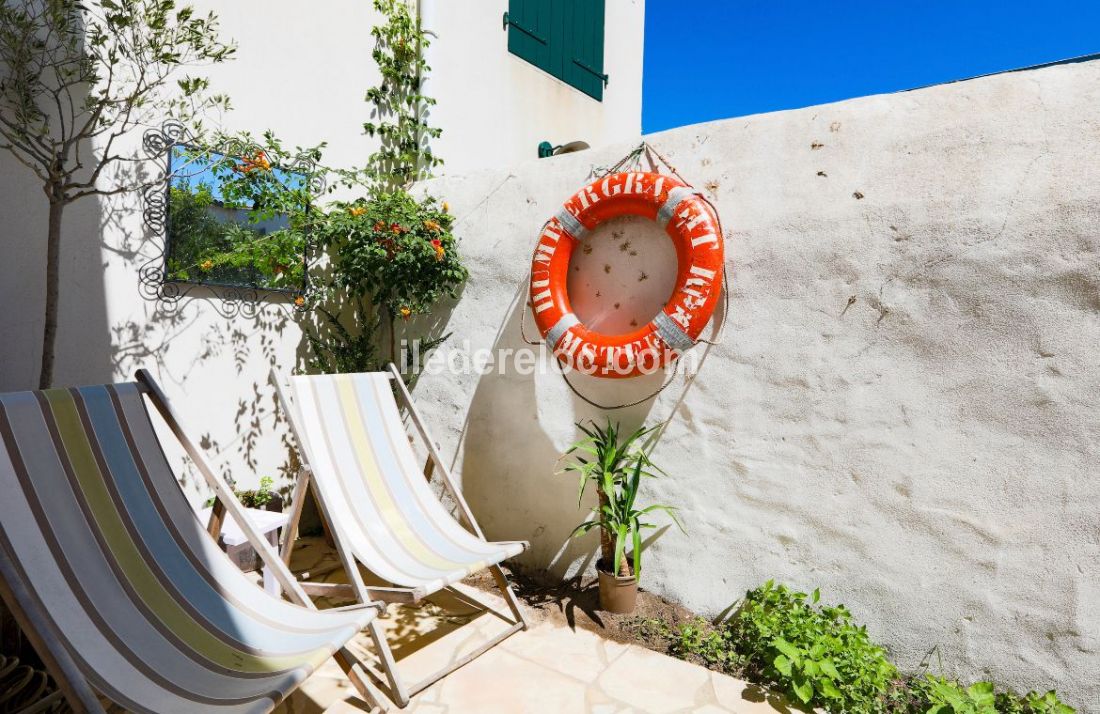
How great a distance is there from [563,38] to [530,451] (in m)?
3.63

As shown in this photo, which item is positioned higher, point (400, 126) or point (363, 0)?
point (363, 0)

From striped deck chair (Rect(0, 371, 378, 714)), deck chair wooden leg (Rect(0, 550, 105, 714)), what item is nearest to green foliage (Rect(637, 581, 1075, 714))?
striped deck chair (Rect(0, 371, 378, 714))

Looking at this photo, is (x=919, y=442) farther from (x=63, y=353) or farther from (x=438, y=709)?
(x=63, y=353)

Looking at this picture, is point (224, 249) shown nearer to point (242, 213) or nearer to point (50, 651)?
point (242, 213)

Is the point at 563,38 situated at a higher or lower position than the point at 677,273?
higher

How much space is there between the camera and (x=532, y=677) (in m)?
2.13

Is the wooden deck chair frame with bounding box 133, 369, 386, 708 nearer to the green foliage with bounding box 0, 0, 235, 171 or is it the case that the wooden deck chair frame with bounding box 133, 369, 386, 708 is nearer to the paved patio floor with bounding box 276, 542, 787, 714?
the paved patio floor with bounding box 276, 542, 787, 714

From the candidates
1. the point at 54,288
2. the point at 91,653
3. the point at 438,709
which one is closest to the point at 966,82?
the point at 438,709

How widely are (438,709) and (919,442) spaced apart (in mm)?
1819

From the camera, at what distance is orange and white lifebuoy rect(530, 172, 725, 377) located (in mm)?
2377

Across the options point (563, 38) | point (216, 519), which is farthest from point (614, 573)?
point (563, 38)

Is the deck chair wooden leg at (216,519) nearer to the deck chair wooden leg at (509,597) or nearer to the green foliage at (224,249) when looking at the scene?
the deck chair wooden leg at (509,597)

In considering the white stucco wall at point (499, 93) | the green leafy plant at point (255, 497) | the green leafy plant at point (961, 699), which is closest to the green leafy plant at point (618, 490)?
the green leafy plant at point (961, 699)

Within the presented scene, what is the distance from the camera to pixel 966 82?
2078 millimetres
